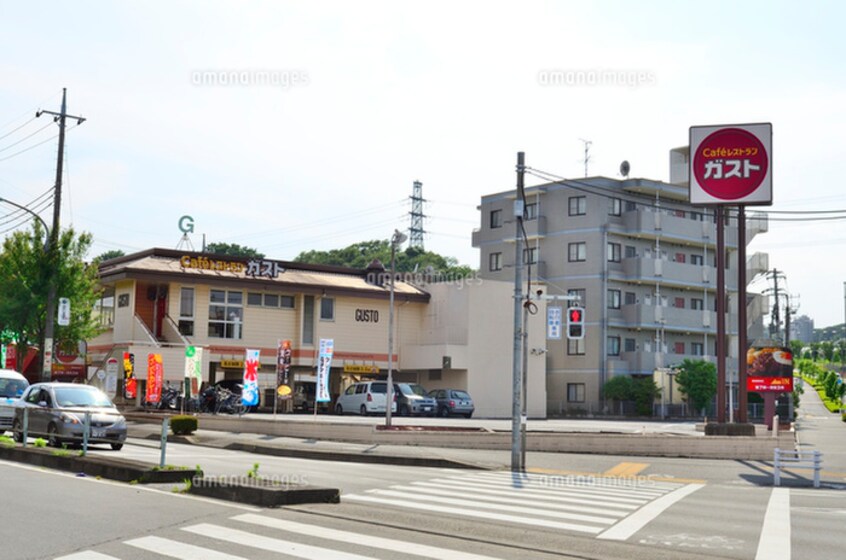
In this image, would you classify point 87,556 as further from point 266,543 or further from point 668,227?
point 668,227

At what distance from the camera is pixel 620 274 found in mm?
58250

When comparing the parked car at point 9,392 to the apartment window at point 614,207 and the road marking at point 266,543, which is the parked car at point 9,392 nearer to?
the road marking at point 266,543

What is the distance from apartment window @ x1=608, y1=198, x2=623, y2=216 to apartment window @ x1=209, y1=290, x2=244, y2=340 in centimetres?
2491

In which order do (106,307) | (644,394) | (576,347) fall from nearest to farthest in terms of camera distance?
1. (106,307)
2. (644,394)
3. (576,347)

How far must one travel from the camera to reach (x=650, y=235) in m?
59.2

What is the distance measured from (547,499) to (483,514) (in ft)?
8.19

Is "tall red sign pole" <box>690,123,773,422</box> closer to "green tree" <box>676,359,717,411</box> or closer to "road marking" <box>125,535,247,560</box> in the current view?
"road marking" <box>125,535,247,560</box>

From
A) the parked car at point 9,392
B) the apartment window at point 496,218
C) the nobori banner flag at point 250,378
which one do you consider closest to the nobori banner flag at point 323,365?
the nobori banner flag at point 250,378

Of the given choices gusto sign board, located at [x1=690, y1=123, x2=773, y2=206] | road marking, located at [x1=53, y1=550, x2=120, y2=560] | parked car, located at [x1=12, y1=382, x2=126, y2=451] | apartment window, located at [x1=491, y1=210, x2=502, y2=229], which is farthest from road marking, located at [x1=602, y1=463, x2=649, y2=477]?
apartment window, located at [x1=491, y1=210, x2=502, y2=229]

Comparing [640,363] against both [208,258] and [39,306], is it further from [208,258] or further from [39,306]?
[39,306]

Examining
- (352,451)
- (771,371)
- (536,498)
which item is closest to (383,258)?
(771,371)

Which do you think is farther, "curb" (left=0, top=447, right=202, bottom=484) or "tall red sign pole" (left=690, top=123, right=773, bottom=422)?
"tall red sign pole" (left=690, top=123, right=773, bottom=422)

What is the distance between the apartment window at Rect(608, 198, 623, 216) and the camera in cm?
5856

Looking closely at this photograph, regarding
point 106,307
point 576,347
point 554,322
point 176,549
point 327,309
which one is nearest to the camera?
point 176,549
